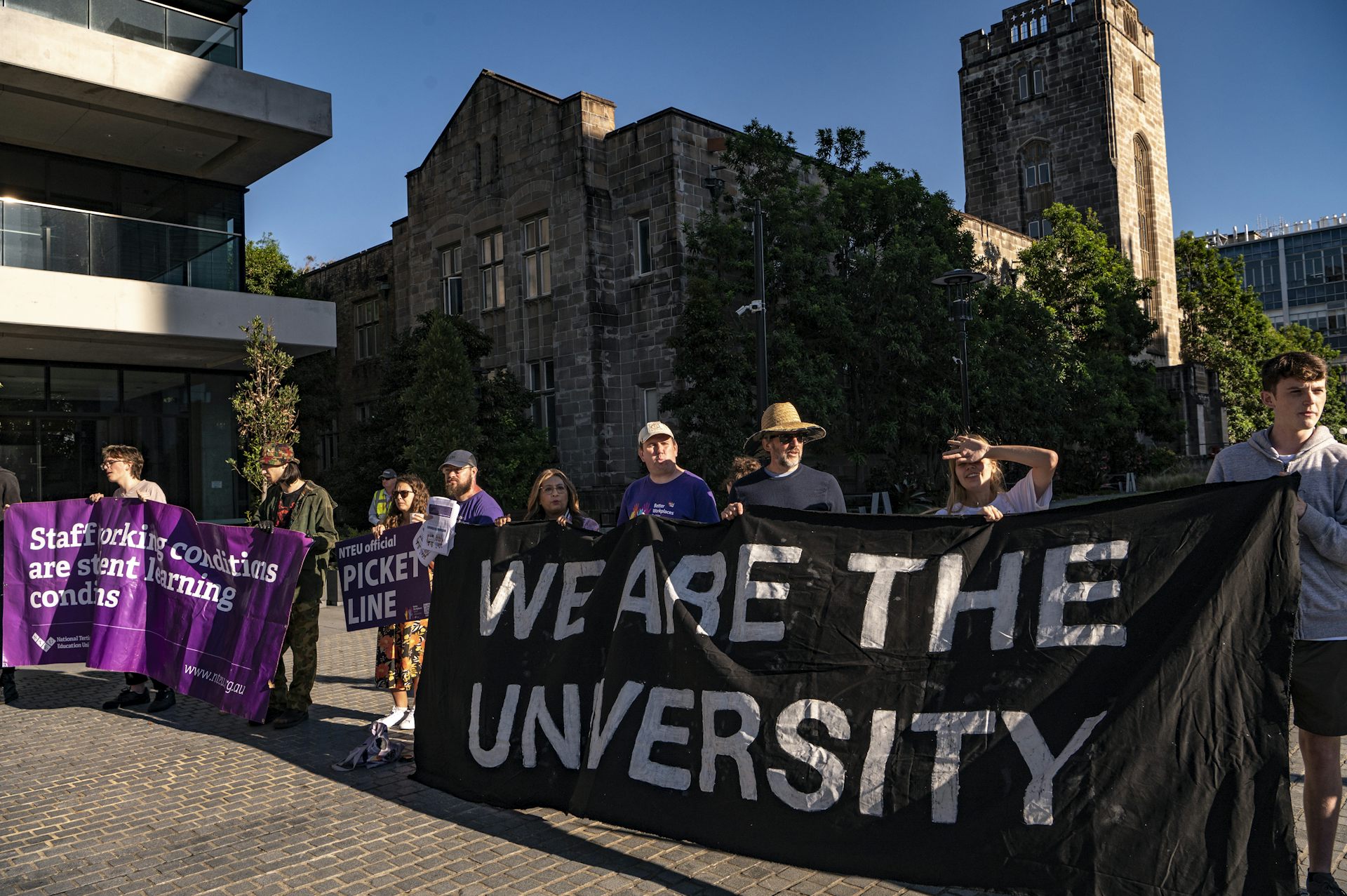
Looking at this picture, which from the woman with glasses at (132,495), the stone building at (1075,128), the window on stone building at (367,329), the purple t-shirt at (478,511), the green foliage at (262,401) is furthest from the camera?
the stone building at (1075,128)

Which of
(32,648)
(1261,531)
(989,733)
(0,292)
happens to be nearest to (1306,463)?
(1261,531)

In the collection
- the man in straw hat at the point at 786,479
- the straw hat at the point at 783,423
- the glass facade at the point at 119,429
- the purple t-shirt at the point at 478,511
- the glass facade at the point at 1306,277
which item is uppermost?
the glass facade at the point at 1306,277

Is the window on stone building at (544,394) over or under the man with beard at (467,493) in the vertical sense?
over

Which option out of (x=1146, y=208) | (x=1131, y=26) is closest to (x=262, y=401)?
(x=1146, y=208)

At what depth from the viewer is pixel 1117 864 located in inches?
136

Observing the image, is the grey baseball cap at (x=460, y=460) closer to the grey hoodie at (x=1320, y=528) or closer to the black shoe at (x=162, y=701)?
the black shoe at (x=162, y=701)

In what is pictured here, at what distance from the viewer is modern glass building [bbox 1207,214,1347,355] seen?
10388cm

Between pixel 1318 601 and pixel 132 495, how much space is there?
8.73m

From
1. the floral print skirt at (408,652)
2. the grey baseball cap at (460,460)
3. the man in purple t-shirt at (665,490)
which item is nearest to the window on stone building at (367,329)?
the grey baseball cap at (460,460)

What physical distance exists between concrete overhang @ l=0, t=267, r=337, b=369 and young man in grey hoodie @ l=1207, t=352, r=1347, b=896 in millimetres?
18150

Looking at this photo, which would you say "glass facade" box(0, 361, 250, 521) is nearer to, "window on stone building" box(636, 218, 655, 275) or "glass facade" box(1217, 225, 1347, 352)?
"window on stone building" box(636, 218, 655, 275)

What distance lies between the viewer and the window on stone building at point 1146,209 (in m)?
49.6

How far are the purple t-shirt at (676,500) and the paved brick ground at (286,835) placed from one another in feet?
6.28

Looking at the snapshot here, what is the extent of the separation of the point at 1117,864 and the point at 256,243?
42.2 m
